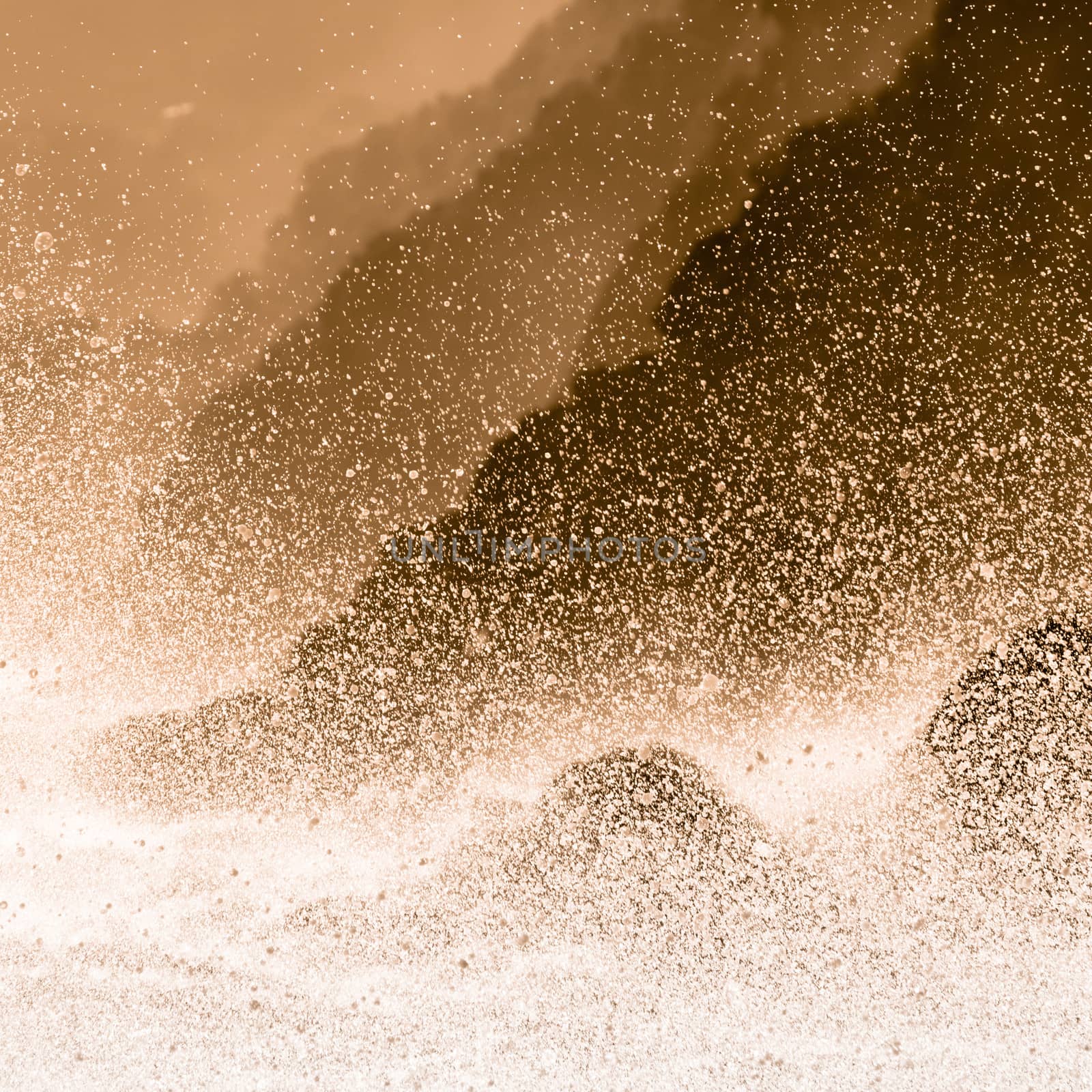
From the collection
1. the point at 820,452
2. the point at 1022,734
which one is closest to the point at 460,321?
the point at 820,452

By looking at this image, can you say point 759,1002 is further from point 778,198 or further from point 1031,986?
point 778,198

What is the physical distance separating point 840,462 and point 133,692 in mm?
487

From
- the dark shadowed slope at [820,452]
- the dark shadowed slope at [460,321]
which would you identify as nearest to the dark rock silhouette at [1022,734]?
the dark shadowed slope at [820,452]

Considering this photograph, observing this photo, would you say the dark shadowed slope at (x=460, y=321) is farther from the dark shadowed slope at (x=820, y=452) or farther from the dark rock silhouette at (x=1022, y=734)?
the dark rock silhouette at (x=1022, y=734)

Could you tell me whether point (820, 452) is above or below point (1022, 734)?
above

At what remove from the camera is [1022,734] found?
48cm

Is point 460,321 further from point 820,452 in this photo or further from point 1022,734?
point 1022,734

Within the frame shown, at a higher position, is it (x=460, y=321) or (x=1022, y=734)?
(x=460, y=321)

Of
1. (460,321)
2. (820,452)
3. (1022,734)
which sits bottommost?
(1022,734)


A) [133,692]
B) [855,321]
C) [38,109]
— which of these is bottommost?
[133,692]

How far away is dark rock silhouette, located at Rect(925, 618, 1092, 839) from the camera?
18.8 inches

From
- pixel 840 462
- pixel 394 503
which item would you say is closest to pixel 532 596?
pixel 394 503

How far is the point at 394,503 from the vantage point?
0.50m

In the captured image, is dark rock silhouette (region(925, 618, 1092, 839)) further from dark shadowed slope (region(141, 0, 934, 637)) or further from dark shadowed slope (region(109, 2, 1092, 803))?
dark shadowed slope (region(141, 0, 934, 637))
